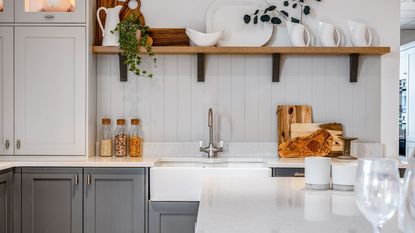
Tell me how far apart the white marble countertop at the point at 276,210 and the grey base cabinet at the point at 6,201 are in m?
1.65

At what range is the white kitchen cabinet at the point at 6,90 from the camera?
3459 mm

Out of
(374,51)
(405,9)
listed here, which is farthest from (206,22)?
(405,9)

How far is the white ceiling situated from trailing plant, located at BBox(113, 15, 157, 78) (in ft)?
9.86

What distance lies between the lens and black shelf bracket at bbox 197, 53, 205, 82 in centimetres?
369

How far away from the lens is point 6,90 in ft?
11.4

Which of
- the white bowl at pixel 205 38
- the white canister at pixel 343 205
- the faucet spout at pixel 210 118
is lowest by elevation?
the white canister at pixel 343 205

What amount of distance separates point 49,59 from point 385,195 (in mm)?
2978

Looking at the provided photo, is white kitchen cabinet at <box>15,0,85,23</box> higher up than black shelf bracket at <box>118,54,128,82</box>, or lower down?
higher up

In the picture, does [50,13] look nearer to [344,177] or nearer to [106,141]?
[106,141]

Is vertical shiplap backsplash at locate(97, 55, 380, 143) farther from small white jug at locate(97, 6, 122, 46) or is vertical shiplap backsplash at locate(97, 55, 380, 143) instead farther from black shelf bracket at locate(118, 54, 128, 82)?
small white jug at locate(97, 6, 122, 46)

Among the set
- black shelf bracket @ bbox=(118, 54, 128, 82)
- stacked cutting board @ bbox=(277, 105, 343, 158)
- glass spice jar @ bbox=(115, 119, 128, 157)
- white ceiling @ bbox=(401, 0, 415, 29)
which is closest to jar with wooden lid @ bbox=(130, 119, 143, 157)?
glass spice jar @ bbox=(115, 119, 128, 157)

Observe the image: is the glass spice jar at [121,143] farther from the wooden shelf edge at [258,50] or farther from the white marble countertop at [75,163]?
the wooden shelf edge at [258,50]

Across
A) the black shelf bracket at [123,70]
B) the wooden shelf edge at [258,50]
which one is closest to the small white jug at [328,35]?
the wooden shelf edge at [258,50]

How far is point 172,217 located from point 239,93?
106 cm
